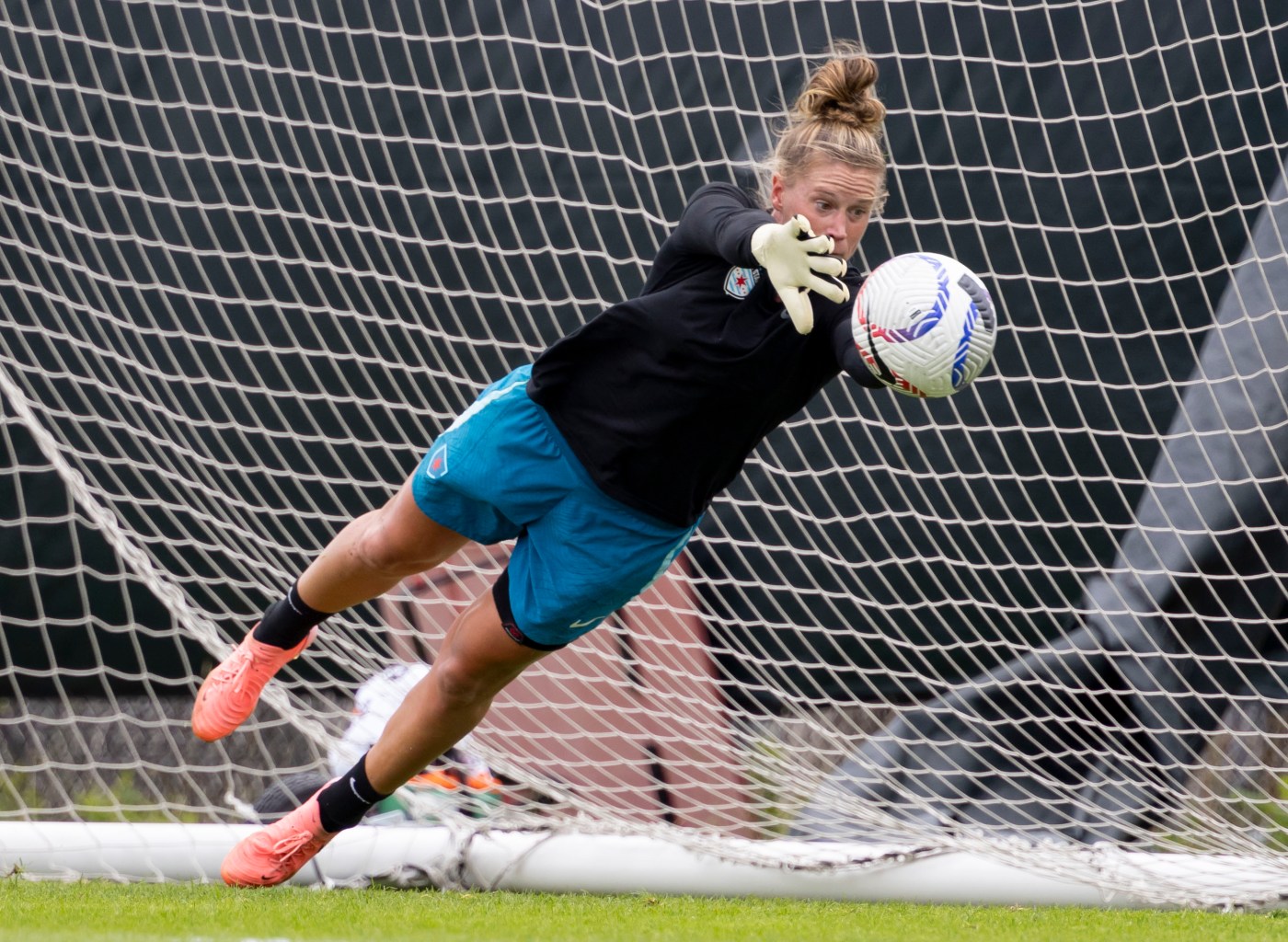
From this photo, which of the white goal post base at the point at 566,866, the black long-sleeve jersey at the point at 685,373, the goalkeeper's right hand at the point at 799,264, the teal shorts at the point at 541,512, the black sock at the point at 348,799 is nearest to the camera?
the goalkeeper's right hand at the point at 799,264

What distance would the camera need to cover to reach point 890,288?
6.94ft

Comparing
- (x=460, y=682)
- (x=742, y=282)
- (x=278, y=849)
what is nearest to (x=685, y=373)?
Result: (x=742, y=282)

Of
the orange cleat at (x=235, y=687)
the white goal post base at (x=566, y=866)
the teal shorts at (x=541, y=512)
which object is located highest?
the teal shorts at (x=541, y=512)

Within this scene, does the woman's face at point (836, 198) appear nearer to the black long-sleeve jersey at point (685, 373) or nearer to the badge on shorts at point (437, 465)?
the black long-sleeve jersey at point (685, 373)

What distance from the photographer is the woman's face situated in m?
2.32

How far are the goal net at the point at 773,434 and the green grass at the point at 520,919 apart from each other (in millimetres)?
585

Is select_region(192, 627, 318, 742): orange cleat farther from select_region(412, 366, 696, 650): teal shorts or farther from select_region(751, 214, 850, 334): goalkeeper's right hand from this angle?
select_region(751, 214, 850, 334): goalkeeper's right hand

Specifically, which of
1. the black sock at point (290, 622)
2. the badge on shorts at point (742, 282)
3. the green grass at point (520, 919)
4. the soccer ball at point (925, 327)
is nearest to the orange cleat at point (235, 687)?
the black sock at point (290, 622)

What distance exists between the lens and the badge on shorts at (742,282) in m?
2.44

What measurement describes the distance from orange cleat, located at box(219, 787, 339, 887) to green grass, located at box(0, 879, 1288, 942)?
0.17 ft

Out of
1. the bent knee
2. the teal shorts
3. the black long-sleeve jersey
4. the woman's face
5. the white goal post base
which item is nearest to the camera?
the woman's face

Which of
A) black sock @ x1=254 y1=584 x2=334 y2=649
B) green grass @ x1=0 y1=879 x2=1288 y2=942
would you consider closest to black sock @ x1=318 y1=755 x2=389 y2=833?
green grass @ x1=0 y1=879 x2=1288 y2=942

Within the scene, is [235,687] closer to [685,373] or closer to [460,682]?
[460,682]

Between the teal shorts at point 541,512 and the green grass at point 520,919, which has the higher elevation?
the teal shorts at point 541,512
